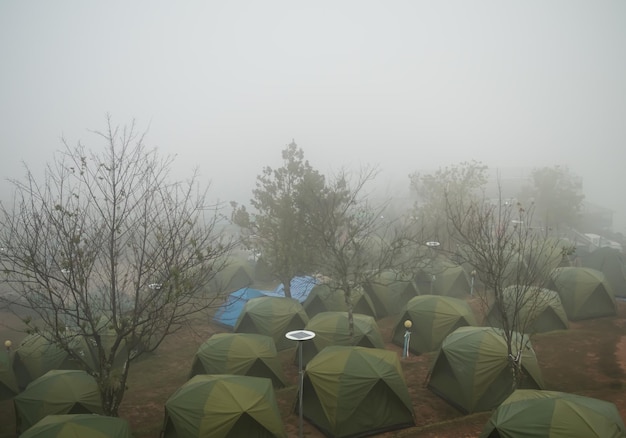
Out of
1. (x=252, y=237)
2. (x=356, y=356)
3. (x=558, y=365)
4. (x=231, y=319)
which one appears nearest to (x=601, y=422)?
(x=356, y=356)

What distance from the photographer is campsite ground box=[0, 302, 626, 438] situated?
10.4 metres

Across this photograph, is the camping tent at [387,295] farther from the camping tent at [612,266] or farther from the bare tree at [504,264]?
the camping tent at [612,266]

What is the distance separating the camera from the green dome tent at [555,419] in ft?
24.5

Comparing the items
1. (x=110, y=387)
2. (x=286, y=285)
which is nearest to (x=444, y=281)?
(x=286, y=285)

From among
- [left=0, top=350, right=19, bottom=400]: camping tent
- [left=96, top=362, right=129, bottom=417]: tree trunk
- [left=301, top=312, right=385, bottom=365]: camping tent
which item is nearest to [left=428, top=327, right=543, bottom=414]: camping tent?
[left=301, top=312, right=385, bottom=365]: camping tent

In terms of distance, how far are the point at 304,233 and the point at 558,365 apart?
10.6 meters

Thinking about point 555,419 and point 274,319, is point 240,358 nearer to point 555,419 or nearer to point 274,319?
point 274,319

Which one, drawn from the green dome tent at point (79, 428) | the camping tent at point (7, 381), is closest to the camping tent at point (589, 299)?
the green dome tent at point (79, 428)

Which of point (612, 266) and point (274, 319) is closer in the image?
point (274, 319)

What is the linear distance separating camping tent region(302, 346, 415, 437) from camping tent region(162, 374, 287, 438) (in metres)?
1.44

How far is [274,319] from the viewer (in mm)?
16562

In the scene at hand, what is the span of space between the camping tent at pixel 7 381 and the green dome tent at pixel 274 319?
7518 mm

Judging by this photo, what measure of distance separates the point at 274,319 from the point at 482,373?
26.8 ft

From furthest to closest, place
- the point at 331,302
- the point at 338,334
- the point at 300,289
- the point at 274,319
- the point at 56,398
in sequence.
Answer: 1. the point at 300,289
2. the point at 331,302
3. the point at 274,319
4. the point at 338,334
5. the point at 56,398
